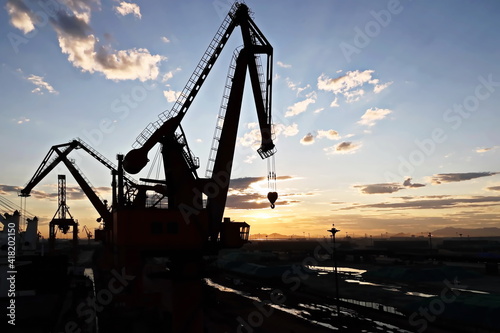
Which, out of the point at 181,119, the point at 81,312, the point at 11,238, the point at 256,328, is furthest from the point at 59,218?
the point at 181,119

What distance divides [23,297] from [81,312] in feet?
44.9

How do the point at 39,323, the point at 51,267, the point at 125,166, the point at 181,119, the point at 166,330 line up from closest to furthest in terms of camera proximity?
1. the point at 39,323
2. the point at 125,166
3. the point at 181,119
4. the point at 166,330
5. the point at 51,267

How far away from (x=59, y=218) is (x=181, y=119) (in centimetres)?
6779

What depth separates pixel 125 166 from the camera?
26.4 m

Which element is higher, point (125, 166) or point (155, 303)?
point (125, 166)

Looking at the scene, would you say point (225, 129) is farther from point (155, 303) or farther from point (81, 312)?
point (81, 312)

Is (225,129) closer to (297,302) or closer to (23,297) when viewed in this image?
(23,297)

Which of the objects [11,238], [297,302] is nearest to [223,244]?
[11,238]

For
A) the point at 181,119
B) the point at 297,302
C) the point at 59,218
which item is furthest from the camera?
the point at 59,218

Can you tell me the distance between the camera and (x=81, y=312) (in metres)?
39.4

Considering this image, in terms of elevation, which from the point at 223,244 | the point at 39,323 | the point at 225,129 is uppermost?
the point at 225,129

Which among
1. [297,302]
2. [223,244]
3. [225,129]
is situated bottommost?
[297,302]

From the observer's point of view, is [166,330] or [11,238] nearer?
[11,238]

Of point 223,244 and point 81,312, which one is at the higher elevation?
point 223,244
